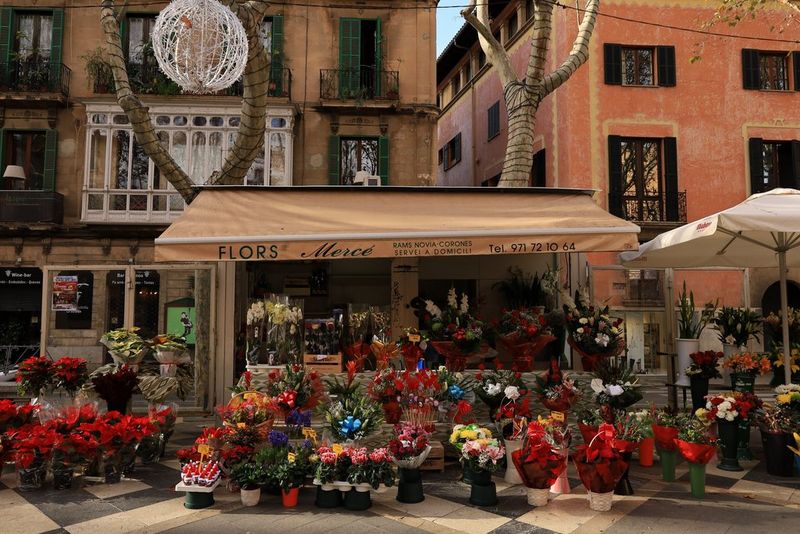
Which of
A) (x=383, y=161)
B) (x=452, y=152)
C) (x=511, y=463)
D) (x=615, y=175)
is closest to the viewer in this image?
(x=511, y=463)

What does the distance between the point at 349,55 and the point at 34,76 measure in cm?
831

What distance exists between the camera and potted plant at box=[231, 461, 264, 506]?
14.8ft

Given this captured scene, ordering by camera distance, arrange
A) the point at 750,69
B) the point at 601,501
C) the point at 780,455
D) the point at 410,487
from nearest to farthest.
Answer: the point at 601,501
the point at 410,487
the point at 780,455
the point at 750,69

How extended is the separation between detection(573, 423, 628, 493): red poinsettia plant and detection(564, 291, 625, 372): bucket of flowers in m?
1.77

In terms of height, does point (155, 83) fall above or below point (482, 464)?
above

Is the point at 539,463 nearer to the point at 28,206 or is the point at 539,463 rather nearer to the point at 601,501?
the point at 601,501

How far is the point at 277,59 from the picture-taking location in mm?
15820

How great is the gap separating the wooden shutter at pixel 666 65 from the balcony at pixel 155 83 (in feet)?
33.3

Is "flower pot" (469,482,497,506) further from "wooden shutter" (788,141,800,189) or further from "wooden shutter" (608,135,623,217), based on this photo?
"wooden shutter" (788,141,800,189)

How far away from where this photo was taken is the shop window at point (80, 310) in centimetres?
784

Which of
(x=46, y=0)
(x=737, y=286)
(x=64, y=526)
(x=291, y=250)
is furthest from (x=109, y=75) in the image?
(x=737, y=286)

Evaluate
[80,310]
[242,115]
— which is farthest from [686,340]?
[80,310]

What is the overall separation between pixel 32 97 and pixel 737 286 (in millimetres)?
19321

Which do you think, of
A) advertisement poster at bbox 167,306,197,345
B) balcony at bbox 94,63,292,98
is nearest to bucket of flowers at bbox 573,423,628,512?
advertisement poster at bbox 167,306,197,345
